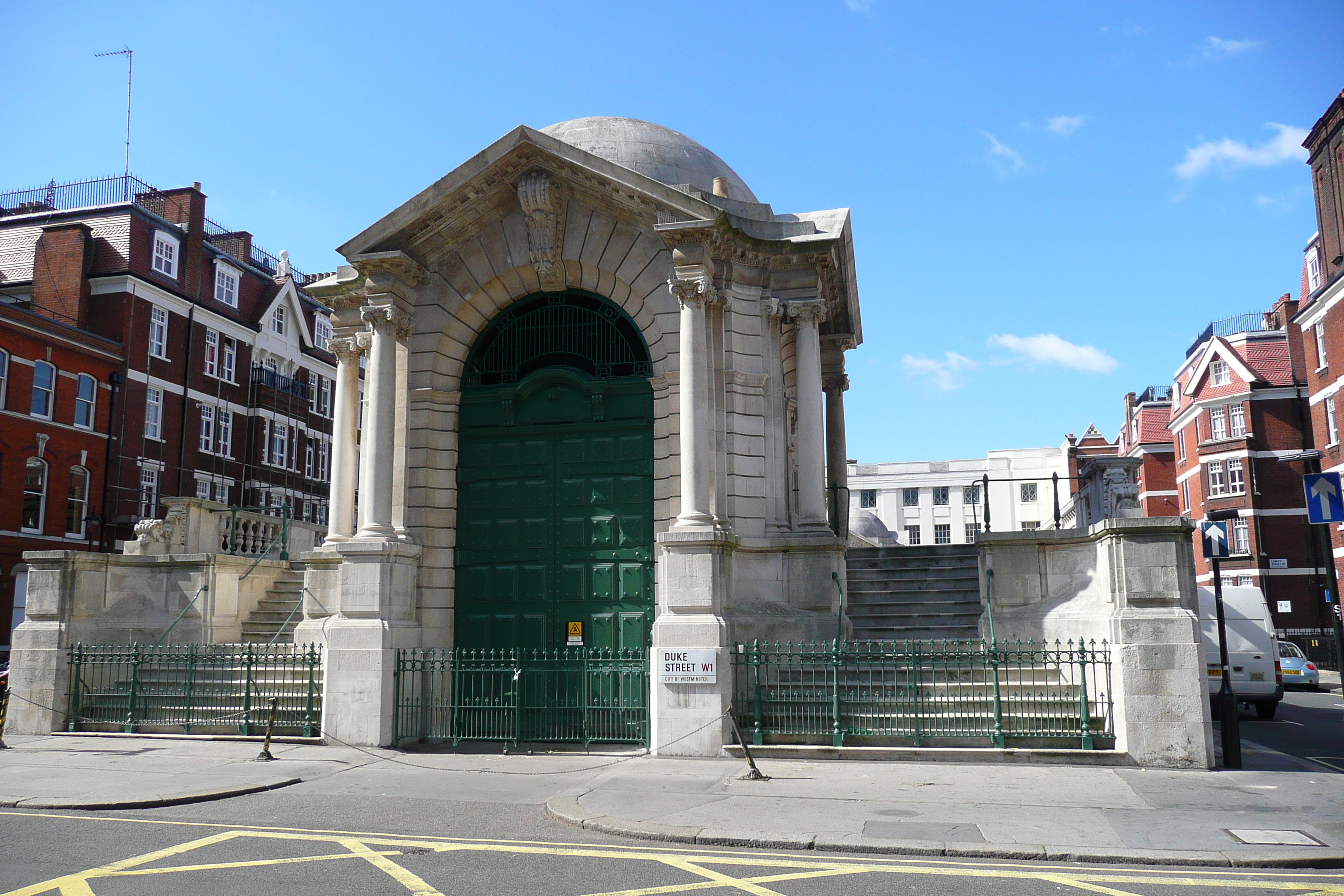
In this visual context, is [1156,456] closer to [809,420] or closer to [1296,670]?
[1296,670]

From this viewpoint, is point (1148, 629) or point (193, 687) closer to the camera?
point (1148, 629)

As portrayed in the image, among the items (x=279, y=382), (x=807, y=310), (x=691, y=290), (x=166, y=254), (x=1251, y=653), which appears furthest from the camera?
(x=279, y=382)

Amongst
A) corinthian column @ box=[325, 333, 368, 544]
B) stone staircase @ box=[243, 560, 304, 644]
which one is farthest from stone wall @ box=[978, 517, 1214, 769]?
stone staircase @ box=[243, 560, 304, 644]

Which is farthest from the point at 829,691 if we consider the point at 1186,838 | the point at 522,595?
the point at 1186,838

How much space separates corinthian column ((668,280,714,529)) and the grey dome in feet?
13.3

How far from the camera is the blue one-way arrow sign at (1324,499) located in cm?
1240

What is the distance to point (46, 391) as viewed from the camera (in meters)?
36.7

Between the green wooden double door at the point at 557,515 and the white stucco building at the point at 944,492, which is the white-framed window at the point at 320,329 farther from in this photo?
the white stucco building at the point at 944,492

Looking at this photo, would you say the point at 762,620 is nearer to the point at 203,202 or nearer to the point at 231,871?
the point at 231,871

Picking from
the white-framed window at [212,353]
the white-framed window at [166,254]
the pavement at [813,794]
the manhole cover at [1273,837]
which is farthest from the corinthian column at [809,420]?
the white-framed window at [212,353]

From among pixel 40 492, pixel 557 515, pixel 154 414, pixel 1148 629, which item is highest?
pixel 154 414

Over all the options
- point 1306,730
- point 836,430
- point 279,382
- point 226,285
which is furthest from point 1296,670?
point 226,285

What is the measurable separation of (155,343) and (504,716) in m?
32.5

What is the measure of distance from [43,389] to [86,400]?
1.82 m
